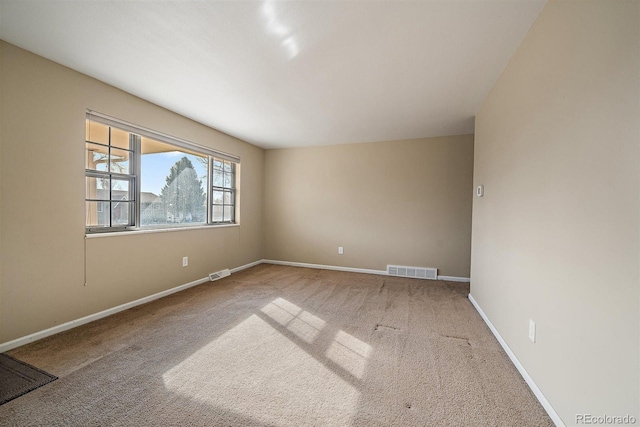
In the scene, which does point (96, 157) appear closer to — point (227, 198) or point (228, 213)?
point (227, 198)

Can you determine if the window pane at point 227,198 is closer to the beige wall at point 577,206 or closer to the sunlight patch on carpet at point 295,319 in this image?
the sunlight patch on carpet at point 295,319

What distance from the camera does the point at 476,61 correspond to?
217 centimetres

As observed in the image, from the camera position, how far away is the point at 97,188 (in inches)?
106

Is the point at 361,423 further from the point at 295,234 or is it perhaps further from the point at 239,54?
the point at 295,234

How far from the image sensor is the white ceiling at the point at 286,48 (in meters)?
1.62

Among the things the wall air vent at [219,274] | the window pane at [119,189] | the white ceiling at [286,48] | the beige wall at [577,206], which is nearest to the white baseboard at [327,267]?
the wall air vent at [219,274]

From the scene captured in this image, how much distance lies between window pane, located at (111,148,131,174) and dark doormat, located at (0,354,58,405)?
6.17 ft

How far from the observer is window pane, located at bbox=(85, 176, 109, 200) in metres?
2.61

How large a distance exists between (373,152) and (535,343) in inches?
146

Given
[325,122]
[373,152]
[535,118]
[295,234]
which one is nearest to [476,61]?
[535,118]

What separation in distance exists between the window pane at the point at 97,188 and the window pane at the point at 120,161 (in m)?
0.18

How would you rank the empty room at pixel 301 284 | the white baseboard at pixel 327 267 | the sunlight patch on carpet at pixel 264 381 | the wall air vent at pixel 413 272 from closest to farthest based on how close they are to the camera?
1. the empty room at pixel 301 284
2. the sunlight patch on carpet at pixel 264 381
3. the wall air vent at pixel 413 272
4. the white baseboard at pixel 327 267

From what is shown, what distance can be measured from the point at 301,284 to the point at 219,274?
1430 mm

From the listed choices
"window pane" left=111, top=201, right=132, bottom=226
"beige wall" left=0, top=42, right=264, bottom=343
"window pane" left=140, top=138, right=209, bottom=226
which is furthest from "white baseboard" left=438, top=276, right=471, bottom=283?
→ "window pane" left=111, top=201, right=132, bottom=226
